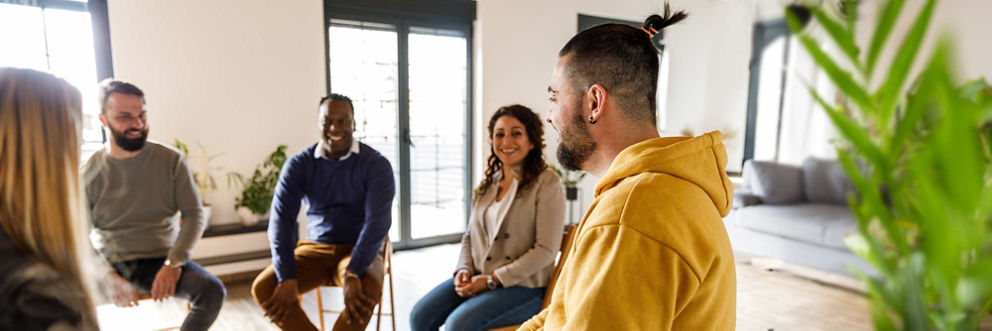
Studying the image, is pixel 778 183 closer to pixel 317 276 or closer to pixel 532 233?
pixel 532 233

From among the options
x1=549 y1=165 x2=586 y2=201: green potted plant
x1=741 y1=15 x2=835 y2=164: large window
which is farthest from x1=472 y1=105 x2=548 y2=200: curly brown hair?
x1=549 y1=165 x2=586 y2=201: green potted plant

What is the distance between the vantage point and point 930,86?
250 mm

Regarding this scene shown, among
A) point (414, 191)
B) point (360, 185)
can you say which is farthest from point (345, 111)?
point (414, 191)

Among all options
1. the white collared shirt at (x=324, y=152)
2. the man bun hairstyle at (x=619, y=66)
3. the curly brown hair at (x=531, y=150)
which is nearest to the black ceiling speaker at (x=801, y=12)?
the man bun hairstyle at (x=619, y=66)

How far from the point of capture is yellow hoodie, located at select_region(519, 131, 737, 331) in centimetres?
74

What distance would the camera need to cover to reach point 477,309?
1829 millimetres

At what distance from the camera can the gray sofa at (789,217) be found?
145 inches

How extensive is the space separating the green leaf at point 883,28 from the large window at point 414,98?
13.5 feet

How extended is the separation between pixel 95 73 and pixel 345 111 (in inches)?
80.0

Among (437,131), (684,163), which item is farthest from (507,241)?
(437,131)

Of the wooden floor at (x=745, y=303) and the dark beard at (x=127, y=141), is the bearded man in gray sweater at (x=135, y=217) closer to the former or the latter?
the dark beard at (x=127, y=141)

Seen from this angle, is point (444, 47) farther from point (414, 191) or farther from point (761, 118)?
point (761, 118)

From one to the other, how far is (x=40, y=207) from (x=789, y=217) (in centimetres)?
441

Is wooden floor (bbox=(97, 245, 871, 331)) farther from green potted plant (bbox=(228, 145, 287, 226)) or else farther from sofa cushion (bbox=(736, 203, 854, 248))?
green potted plant (bbox=(228, 145, 287, 226))
